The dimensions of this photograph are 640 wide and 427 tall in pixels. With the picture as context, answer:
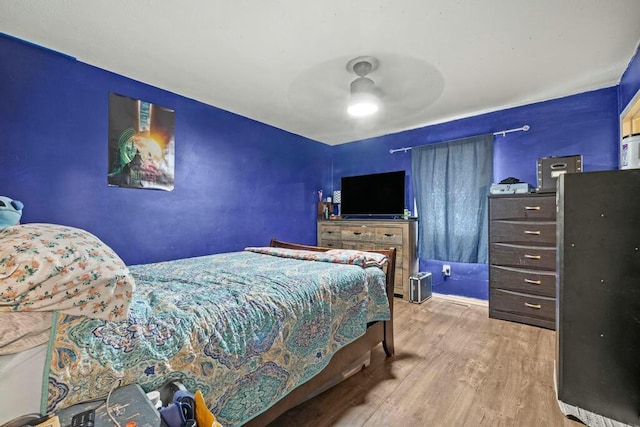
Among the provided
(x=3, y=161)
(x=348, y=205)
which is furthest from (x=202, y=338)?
(x=348, y=205)

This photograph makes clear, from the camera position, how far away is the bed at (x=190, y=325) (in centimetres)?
78

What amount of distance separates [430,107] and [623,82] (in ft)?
5.17

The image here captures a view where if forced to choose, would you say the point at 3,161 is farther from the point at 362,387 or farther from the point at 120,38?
the point at 362,387

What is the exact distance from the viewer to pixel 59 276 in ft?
2.62

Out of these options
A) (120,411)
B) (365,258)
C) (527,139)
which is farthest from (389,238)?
(120,411)

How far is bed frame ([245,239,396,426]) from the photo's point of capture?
1.31 meters

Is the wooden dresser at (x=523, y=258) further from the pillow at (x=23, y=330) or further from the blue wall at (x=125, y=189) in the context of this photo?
the pillow at (x=23, y=330)

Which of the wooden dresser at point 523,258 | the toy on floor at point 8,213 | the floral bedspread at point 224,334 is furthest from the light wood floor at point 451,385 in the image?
the toy on floor at point 8,213

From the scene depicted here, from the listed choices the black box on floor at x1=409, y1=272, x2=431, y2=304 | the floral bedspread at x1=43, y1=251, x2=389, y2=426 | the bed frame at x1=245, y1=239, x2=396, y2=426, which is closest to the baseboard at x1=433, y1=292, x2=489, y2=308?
the black box on floor at x1=409, y1=272, x2=431, y2=304

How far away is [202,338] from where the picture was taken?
1.05 metres

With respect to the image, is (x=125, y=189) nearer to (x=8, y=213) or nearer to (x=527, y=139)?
(x=8, y=213)

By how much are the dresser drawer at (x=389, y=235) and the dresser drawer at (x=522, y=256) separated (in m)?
1.02

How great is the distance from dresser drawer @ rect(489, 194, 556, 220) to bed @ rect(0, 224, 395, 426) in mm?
1789

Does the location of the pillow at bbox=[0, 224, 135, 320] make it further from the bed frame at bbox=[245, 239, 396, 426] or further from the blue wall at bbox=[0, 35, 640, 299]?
the blue wall at bbox=[0, 35, 640, 299]
